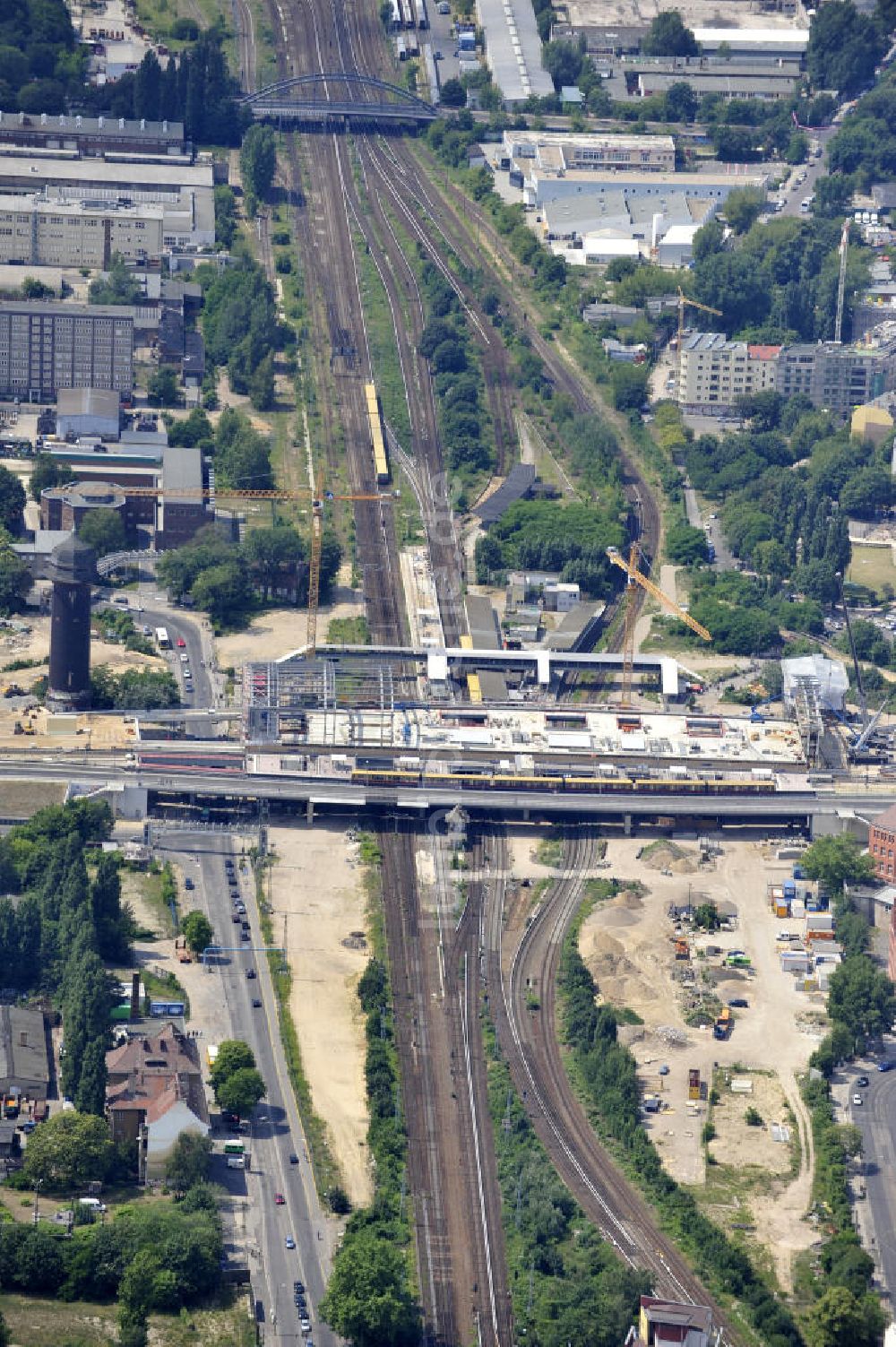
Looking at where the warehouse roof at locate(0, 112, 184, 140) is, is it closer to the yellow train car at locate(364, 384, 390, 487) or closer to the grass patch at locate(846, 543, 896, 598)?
the yellow train car at locate(364, 384, 390, 487)

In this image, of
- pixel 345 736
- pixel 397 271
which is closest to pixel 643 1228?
pixel 345 736

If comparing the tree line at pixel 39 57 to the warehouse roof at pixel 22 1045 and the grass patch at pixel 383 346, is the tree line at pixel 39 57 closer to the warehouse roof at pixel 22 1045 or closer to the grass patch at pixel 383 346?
the grass patch at pixel 383 346

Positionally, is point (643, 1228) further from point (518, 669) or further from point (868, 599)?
point (868, 599)

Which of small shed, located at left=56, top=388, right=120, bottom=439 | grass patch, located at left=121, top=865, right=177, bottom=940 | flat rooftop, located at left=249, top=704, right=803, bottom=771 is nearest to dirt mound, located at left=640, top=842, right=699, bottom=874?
flat rooftop, located at left=249, top=704, right=803, bottom=771

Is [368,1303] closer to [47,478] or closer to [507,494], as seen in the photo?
[47,478]

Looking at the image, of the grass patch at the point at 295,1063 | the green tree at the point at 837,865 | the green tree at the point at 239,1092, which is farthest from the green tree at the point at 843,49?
the green tree at the point at 239,1092
